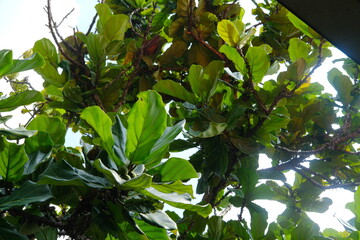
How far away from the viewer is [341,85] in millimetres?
1774

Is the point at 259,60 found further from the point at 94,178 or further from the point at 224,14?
the point at 94,178

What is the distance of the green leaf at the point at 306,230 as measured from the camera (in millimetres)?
1366

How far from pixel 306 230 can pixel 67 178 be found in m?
0.89

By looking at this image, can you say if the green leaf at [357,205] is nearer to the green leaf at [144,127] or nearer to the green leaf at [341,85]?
the green leaf at [341,85]

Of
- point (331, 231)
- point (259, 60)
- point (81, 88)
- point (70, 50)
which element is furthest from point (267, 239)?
point (70, 50)

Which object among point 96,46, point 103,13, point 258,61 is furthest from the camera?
point 103,13

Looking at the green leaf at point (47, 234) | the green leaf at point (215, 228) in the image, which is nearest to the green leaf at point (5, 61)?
the green leaf at point (47, 234)

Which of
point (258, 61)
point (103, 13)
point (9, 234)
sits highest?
point (103, 13)

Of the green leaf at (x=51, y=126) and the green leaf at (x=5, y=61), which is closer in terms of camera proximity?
the green leaf at (x=5, y=61)

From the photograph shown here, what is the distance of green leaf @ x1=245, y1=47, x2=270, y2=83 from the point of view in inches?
57.3

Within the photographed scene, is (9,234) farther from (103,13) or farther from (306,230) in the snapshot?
(103,13)

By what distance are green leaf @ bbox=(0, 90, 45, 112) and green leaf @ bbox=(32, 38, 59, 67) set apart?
0.60m

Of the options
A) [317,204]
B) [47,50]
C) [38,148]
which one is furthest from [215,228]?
[47,50]

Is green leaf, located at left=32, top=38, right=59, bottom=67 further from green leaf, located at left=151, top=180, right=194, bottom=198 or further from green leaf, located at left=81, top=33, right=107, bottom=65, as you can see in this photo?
green leaf, located at left=151, top=180, right=194, bottom=198
